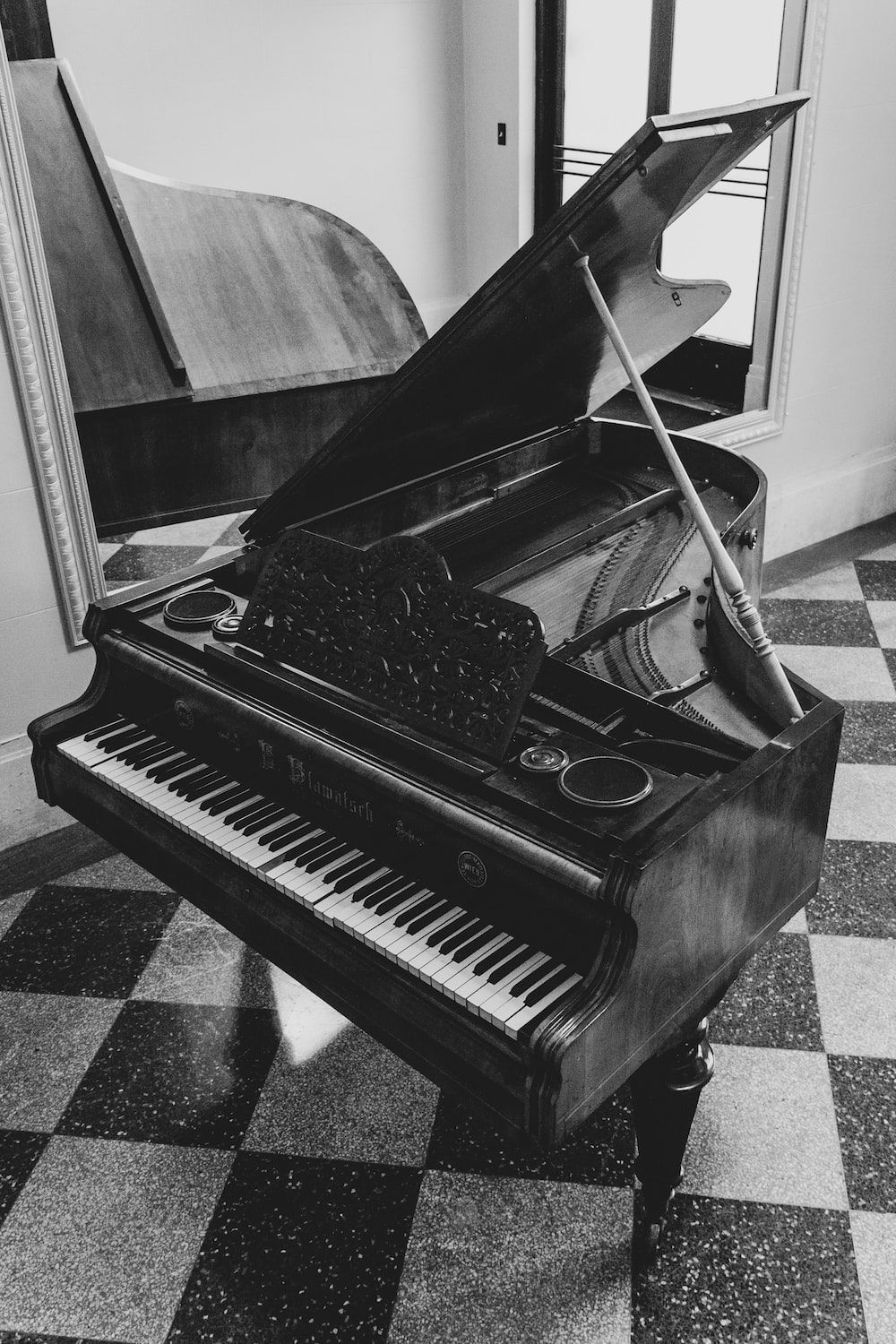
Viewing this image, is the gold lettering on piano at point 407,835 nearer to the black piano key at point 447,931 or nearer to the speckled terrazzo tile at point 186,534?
the black piano key at point 447,931

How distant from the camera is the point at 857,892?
8.60 ft

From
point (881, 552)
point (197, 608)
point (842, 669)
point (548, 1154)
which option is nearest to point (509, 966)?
point (548, 1154)

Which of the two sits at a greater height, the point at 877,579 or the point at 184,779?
the point at 184,779

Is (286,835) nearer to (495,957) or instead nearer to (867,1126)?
(495,957)

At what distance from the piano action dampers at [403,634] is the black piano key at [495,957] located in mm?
255

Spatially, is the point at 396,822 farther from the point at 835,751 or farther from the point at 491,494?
the point at 491,494

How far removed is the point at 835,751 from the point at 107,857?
6.24 ft

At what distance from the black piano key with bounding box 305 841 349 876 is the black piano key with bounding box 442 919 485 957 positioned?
0.27 meters

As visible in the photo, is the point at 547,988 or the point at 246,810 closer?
the point at 547,988

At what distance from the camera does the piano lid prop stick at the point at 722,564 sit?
1.77 m

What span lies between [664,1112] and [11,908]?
172 centimetres

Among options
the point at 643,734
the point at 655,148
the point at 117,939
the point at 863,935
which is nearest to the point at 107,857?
the point at 117,939

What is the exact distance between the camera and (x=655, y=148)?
1.54 metres

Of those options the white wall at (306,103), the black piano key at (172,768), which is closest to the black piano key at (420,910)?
the black piano key at (172,768)
